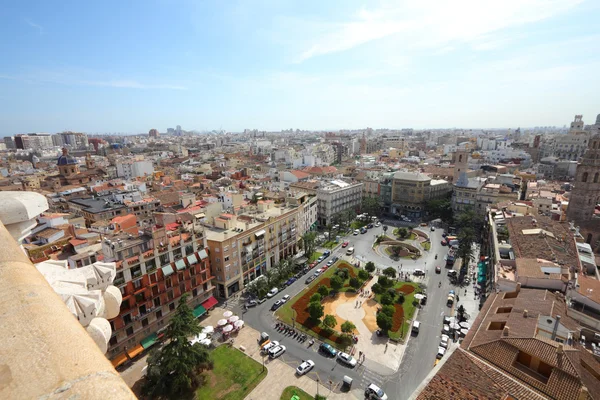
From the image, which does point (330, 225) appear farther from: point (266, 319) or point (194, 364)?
point (194, 364)

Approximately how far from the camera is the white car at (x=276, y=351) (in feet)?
101

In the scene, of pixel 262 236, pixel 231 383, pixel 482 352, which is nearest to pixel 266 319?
pixel 231 383

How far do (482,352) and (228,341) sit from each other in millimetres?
23974

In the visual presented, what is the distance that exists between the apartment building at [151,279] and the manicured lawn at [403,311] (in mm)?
22021

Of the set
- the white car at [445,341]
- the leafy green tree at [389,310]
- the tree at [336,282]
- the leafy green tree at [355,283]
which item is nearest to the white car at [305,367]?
the leafy green tree at [389,310]

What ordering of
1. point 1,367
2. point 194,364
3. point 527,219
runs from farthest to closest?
point 527,219 < point 194,364 < point 1,367

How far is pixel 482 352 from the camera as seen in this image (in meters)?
20.8

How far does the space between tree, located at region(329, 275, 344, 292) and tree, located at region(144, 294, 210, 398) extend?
19.6 meters

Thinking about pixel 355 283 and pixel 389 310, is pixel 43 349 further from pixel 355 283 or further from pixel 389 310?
pixel 355 283

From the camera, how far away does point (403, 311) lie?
122ft

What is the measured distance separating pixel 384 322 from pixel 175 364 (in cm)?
2053

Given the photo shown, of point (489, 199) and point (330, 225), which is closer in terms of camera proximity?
point (330, 225)

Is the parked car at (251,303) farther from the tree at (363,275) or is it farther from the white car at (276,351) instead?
the tree at (363,275)

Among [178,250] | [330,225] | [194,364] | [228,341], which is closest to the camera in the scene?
[194,364]
